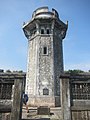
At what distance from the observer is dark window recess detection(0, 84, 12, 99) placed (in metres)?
7.71

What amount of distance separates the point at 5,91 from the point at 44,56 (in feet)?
49.0

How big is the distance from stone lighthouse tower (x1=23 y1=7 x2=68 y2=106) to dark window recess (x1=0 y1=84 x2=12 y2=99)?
40.7 feet

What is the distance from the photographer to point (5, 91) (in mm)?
7828

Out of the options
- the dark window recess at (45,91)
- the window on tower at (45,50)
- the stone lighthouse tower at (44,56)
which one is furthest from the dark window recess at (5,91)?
the window on tower at (45,50)

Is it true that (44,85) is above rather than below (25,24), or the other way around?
below

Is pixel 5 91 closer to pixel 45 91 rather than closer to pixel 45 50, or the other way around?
pixel 45 91

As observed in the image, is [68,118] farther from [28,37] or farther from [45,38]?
[28,37]

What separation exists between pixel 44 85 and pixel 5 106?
13728mm

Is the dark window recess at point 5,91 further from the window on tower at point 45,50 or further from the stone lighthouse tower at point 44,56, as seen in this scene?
the window on tower at point 45,50

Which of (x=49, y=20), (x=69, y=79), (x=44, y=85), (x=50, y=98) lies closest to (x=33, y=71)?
(x=44, y=85)

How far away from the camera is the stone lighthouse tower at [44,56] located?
67.2ft

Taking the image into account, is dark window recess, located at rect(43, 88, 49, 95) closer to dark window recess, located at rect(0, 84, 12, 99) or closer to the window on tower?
the window on tower

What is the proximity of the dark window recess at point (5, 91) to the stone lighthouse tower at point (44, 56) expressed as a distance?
12402 millimetres

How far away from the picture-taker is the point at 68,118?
22.8 ft
